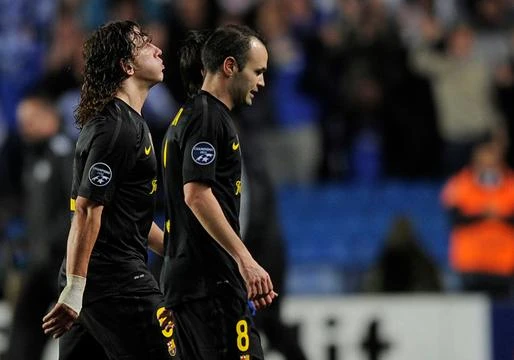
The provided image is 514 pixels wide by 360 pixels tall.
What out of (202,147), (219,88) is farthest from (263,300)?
(219,88)

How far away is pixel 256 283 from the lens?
5566 millimetres

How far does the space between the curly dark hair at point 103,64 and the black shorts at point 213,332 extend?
96 cm

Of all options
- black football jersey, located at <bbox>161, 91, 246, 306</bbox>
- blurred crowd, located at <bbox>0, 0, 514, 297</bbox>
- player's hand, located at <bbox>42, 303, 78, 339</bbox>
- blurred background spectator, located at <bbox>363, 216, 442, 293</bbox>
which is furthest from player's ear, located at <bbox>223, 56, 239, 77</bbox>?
blurred crowd, located at <bbox>0, 0, 514, 297</bbox>

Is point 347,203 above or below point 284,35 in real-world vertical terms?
below

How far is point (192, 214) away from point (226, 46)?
2.53 feet

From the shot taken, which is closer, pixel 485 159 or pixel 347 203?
pixel 485 159

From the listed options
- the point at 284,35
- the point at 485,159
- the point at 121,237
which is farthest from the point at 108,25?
the point at 284,35

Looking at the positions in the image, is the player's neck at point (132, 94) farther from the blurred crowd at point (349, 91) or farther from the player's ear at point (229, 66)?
the blurred crowd at point (349, 91)

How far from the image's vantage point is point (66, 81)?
1296cm

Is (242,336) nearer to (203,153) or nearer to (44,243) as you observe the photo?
(203,153)

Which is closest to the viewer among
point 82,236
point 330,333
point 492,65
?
point 82,236

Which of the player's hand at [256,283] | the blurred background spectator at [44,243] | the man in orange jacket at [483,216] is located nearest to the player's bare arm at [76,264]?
the player's hand at [256,283]

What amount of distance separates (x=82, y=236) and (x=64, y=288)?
0.23 m

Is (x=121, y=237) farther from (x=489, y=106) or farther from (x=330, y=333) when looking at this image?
(x=489, y=106)
